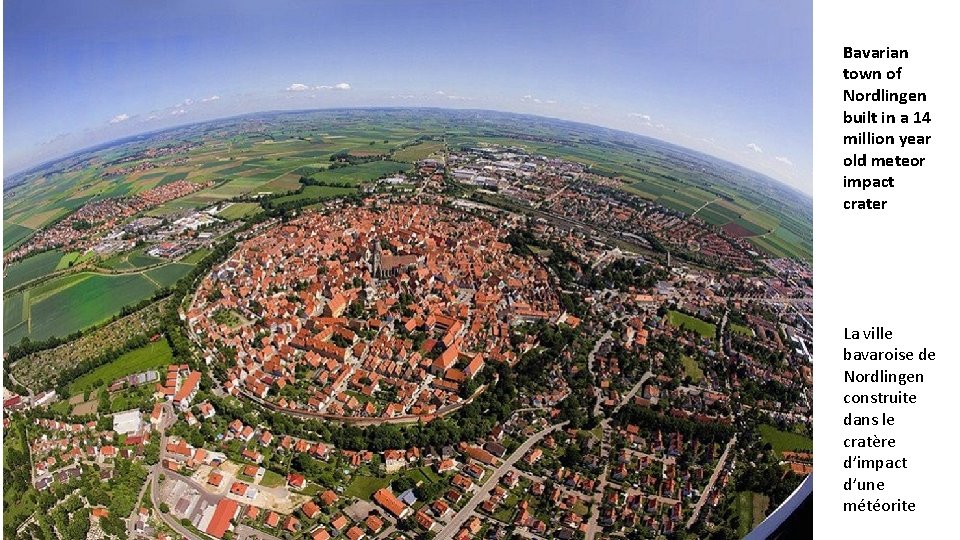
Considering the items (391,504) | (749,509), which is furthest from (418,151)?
(749,509)

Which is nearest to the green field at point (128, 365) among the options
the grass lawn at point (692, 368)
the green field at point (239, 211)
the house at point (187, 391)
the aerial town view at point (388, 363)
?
the aerial town view at point (388, 363)

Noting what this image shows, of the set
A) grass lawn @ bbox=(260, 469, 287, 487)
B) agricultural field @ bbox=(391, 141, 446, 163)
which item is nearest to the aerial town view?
grass lawn @ bbox=(260, 469, 287, 487)

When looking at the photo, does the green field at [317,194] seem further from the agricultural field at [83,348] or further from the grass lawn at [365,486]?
the grass lawn at [365,486]

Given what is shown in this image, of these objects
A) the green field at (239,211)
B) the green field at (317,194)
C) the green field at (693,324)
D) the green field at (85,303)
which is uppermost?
the green field at (317,194)

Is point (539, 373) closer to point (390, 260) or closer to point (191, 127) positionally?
point (390, 260)

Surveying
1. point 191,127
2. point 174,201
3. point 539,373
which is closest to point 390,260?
point 539,373
